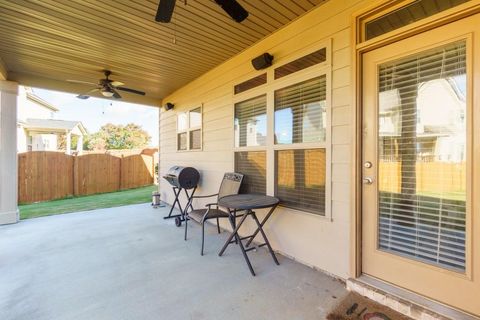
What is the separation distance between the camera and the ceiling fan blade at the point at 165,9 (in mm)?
1623

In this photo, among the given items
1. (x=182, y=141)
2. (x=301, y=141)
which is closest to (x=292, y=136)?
(x=301, y=141)

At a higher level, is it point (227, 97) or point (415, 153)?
point (227, 97)

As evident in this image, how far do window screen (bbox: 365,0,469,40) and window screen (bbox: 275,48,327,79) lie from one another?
454 millimetres

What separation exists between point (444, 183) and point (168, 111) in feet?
18.9

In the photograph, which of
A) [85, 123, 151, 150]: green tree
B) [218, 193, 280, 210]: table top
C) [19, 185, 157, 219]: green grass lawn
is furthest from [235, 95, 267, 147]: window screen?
[85, 123, 151, 150]: green tree

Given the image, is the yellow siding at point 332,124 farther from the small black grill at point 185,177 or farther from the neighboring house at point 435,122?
the small black grill at point 185,177

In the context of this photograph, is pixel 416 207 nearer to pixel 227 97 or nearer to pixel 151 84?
pixel 227 97

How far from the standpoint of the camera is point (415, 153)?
1.86 meters

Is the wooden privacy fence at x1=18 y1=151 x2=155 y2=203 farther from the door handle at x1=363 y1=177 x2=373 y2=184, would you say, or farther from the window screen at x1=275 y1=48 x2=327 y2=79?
the door handle at x1=363 y1=177 x2=373 y2=184

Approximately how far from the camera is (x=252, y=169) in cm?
340

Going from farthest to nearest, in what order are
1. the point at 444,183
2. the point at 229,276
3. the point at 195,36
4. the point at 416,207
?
the point at 195,36 < the point at 229,276 < the point at 416,207 < the point at 444,183

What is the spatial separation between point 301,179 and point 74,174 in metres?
7.74

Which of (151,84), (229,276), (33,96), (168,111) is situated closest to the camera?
(229,276)

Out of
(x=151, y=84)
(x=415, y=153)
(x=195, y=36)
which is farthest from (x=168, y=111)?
(x=415, y=153)
